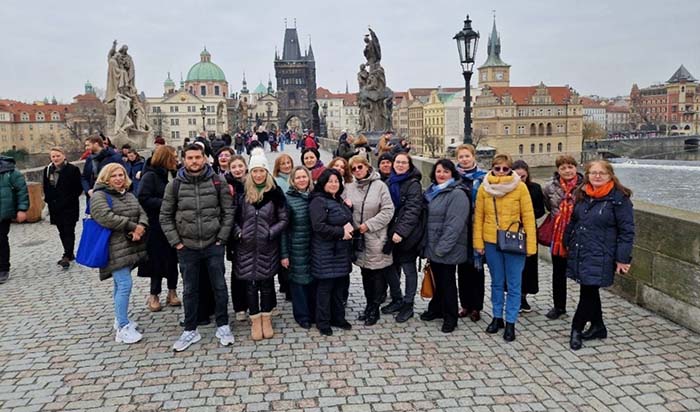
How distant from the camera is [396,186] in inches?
219

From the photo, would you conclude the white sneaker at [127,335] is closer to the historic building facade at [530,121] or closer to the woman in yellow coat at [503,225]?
the woman in yellow coat at [503,225]

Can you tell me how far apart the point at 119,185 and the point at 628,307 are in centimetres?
546

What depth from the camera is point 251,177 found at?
5016 mm

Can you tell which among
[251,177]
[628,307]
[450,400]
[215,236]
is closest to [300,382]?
[450,400]

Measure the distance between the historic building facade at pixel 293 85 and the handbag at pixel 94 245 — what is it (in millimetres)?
121082

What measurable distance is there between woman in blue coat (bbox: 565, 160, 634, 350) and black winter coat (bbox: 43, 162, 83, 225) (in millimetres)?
6963

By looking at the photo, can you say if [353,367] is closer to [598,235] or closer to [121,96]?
[598,235]

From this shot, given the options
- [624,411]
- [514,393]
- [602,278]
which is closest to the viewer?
[624,411]

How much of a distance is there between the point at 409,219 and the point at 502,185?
0.96m

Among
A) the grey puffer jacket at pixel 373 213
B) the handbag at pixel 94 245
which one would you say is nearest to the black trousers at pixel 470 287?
the grey puffer jacket at pixel 373 213

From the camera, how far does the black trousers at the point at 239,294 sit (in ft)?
18.3

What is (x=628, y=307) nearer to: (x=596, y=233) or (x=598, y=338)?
(x=598, y=338)

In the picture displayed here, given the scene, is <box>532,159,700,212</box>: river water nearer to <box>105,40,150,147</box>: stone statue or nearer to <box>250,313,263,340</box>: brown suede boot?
<box>250,313,263,340</box>: brown suede boot

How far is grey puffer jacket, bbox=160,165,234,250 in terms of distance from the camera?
4871 mm
